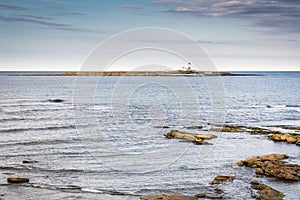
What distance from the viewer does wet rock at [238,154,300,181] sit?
2906 centimetres

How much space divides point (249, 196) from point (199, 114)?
48597 millimetres

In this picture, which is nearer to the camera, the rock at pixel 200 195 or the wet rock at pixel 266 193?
the wet rock at pixel 266 193

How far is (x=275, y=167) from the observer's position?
1194 inches

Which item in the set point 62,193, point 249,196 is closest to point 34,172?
point 62,193

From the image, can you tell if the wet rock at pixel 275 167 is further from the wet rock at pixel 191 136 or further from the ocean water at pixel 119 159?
the wet rock at pixel 191 136

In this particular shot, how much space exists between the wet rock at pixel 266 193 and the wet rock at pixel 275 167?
9.43 ft

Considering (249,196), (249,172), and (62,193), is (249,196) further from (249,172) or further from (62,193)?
(62,193)

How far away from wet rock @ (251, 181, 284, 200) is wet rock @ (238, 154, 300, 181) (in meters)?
2.87

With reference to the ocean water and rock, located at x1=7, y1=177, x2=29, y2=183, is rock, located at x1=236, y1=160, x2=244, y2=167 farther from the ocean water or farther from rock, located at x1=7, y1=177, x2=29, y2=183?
rock, located at x1=7, y1=177, x2=29, y2=183

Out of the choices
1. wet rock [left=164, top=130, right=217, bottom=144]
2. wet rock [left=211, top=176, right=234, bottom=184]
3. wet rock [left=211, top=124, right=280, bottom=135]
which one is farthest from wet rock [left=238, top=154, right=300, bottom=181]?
wet rock [left=211, top=124, right=280, bottom=135]

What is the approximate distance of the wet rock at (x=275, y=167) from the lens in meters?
29.1

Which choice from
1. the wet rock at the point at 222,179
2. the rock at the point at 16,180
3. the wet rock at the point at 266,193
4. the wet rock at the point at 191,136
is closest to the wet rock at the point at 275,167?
the wet rock at the point at 266,193

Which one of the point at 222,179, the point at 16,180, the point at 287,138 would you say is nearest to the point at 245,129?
the point at 287,138

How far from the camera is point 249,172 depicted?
31531 mm
